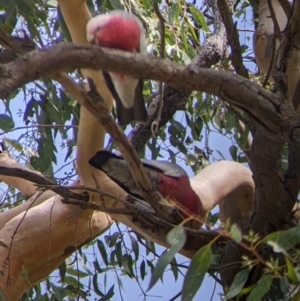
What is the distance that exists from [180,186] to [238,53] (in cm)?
29

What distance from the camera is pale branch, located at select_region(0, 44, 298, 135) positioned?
2.82 feet

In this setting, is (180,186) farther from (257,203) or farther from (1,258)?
(1,258)

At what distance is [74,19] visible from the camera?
4.39 ft

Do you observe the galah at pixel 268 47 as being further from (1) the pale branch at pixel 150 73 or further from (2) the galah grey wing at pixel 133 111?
(1) the pale branch at pixel 150 73

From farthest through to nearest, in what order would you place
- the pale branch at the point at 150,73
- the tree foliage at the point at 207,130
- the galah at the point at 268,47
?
the galah at the point at 268,47 < the tree foliage at the point at 207,130 < the pale branch at the point at 150,73

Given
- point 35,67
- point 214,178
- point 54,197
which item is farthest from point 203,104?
point 35,67

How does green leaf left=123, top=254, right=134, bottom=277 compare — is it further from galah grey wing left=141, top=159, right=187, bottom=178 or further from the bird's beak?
the bird's beak

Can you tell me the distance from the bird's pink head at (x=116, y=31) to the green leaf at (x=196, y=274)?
55cm

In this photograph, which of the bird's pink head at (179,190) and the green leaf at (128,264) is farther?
the green leaf at (128,264)

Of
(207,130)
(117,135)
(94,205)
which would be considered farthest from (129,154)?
(207,130)

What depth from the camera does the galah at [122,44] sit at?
53.8 inches

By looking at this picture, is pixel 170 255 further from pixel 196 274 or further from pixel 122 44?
pixel 122 44

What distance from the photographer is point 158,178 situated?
1434mm

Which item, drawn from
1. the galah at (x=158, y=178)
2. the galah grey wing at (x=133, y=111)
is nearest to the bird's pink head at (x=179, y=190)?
the galah at (x=158, y=178)
